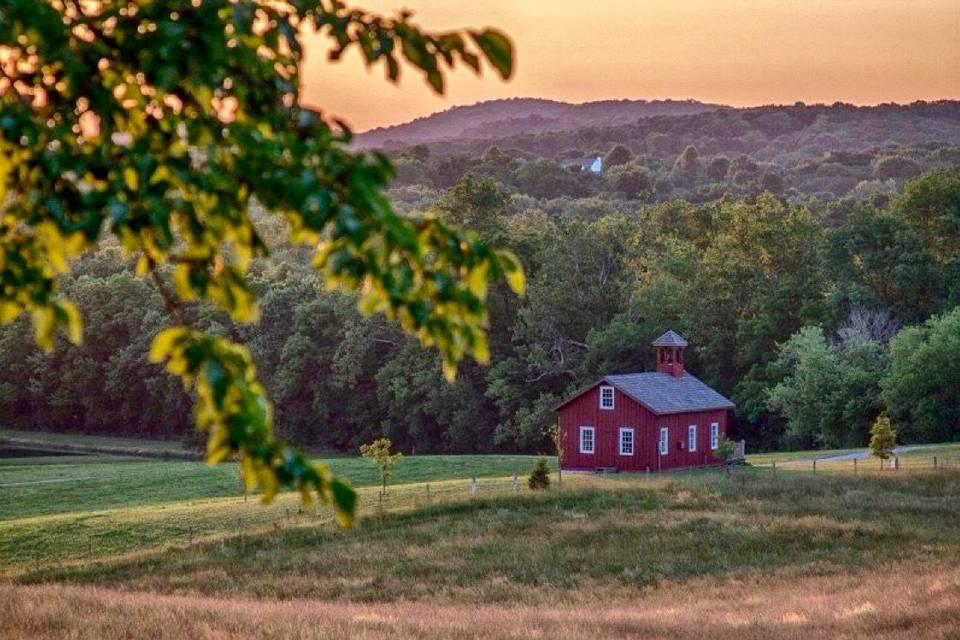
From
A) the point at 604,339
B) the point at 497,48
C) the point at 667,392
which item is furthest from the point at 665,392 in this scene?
the point at 497,48

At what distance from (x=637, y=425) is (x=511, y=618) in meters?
36.2

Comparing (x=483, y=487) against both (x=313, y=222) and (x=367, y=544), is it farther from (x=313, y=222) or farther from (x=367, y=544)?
(x=313, y=222)

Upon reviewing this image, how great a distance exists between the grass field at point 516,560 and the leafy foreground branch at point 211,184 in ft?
45.3

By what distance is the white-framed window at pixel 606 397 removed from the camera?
59203 mm

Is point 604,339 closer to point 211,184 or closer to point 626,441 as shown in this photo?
point 626,441

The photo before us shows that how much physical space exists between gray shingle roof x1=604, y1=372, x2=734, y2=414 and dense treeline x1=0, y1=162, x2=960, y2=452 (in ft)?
42.1

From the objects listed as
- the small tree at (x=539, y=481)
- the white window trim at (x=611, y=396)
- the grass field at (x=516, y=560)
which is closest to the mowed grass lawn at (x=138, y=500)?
the grass field at (x=516, y=560)

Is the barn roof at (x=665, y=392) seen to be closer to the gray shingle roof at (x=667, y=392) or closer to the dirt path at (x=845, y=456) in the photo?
the gray shingle roof at (x=667, y=392)

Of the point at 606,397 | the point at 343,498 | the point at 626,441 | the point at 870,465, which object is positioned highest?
the point at 606,397

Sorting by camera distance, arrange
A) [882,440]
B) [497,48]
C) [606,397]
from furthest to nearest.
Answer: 1. [606,397]
2. [882,440]
3. [497,48]

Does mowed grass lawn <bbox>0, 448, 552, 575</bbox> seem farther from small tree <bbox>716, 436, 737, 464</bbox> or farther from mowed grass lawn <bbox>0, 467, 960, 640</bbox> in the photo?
small tree <bbox>716, 436, 737, 464</bbox>

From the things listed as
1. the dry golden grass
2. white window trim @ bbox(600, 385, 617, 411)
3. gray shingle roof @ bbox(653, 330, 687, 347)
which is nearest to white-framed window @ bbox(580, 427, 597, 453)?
white window trim @ bbox(600, 385, 617, 411)

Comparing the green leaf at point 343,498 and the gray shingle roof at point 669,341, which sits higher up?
the gray shingle roof at point 669,341

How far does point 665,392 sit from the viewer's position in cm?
6050
